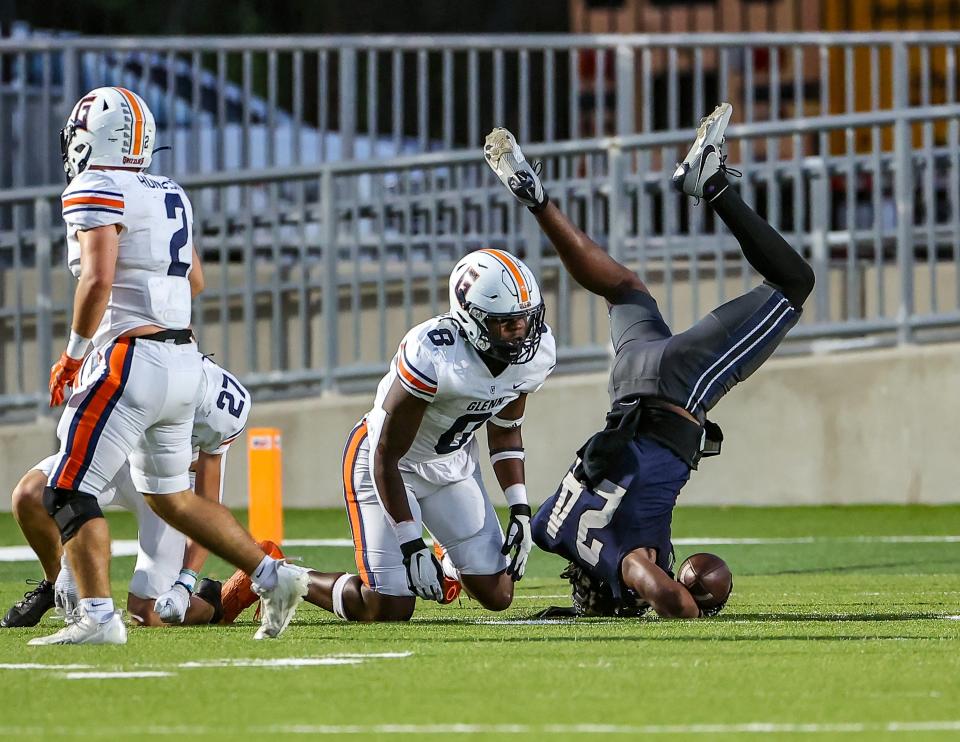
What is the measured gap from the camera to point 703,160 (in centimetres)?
843

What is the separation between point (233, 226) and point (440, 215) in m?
1.48

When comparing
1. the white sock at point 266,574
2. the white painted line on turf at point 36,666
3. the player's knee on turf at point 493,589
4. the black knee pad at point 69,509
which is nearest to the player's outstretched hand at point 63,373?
the black knee pad at point 69,509

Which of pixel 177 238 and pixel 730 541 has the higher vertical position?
pixel 177 238

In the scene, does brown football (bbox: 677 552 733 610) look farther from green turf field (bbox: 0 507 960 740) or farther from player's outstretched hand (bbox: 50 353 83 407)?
player's outstretched hand (bbox: 50 353 83 407)

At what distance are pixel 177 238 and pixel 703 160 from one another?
250 centimetres

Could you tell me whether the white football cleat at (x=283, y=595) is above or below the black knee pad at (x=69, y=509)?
below

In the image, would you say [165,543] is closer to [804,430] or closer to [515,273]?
[515,273]

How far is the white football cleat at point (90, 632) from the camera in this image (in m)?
6.46

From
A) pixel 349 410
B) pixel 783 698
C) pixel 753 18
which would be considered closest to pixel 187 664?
pixel 783 698

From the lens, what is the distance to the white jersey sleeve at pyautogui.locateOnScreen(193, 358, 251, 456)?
7.50 metres

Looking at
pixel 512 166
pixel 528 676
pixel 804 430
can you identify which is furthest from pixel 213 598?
pixel 804 430

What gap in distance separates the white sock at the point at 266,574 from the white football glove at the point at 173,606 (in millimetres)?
765

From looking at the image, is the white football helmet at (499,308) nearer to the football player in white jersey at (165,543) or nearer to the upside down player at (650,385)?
the upside down player at (650,385)

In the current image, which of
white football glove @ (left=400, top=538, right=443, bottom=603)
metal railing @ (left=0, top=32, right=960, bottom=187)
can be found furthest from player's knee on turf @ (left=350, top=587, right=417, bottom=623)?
metal railing @ (left=0, top=32, right=960, bottom=187)
